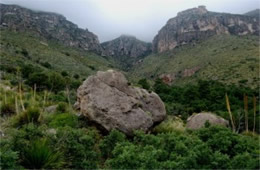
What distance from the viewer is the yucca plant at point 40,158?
Result: 5.39 metres

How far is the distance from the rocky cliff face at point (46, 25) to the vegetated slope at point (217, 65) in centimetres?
2832

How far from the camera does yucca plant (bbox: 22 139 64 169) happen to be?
5395 mm

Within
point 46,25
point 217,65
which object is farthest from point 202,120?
point 46,25

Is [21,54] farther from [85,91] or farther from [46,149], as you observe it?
[46,149]

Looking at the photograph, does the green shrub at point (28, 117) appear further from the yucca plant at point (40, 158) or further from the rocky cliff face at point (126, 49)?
the rocky cliff face at point (126, 49)

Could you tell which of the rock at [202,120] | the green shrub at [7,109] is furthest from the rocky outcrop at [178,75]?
the green shrub at [7,109]

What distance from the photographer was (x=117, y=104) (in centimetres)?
919

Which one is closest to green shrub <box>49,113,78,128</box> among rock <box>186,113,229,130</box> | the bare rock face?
the bare rock face

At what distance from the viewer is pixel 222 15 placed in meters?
116

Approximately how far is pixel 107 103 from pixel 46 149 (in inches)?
145

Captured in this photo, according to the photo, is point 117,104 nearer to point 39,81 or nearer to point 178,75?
point 39,81

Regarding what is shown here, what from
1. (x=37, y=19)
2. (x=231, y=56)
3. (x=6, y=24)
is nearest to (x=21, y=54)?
(x=6, y=24)

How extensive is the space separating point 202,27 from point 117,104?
10739cm

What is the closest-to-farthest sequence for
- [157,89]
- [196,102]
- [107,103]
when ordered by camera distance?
[107,103]
[196,102]
[157,89]
